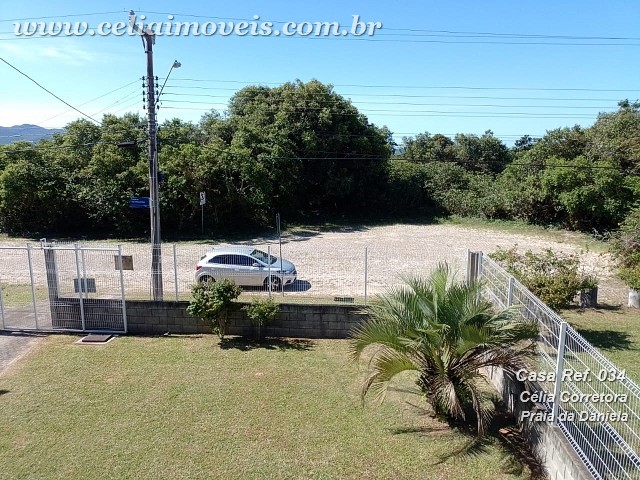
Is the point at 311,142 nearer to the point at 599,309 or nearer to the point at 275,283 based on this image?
the point at 275,283

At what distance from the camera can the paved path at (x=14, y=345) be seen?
27.2ft

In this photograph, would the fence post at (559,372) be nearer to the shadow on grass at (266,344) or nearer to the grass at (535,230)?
the shadow on grass at (266,344)

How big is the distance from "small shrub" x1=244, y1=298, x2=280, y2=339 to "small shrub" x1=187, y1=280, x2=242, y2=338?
1.23 feet

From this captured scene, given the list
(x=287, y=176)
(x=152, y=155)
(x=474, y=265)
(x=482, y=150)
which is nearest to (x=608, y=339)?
(x=474, y=265)

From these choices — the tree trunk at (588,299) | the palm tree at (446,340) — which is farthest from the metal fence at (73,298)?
the tree trunk at (588,299)

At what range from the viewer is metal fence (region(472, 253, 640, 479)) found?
4.12 meters

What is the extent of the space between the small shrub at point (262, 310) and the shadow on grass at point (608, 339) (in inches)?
229

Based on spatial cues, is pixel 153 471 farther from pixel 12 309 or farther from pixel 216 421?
pixel 12 309

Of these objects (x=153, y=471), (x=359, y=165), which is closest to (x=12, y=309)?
(x=153, y=471)

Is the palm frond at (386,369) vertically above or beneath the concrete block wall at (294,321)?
above

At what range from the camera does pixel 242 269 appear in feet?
37.3

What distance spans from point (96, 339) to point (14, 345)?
1.43 metres

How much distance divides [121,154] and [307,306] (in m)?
16.6

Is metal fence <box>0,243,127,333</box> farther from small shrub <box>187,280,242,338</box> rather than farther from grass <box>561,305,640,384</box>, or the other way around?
grass <box>561,305,640,384</box>
